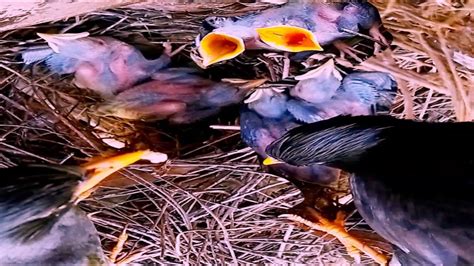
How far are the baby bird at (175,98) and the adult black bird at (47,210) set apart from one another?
0.03m

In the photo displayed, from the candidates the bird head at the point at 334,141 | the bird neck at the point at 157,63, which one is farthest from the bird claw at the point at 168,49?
the bird head at the point at 334,141

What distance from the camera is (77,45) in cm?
53

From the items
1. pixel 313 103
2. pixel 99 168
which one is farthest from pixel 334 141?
pixel 99 168

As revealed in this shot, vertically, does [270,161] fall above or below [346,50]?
below

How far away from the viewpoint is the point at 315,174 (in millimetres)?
625

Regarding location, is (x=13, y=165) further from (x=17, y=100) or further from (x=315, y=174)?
(x=315, y=174)

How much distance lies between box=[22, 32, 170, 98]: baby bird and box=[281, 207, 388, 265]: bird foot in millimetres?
186

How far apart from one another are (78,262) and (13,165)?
0.27 feet

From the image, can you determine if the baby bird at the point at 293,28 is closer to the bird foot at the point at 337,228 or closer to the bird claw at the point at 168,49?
the bird claw at the point at 168,49

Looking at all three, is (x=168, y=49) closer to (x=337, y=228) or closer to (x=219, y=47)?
(x=219, y=47)

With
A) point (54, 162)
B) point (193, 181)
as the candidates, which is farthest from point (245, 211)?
point (54, 162)

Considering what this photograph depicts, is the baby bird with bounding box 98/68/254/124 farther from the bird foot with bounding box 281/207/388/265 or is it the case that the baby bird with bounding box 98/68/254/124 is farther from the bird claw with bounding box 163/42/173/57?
the bird foot with bounding box 281/207/388/265

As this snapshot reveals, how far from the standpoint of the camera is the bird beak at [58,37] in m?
0.52

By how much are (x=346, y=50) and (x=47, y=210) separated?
0.74ft
